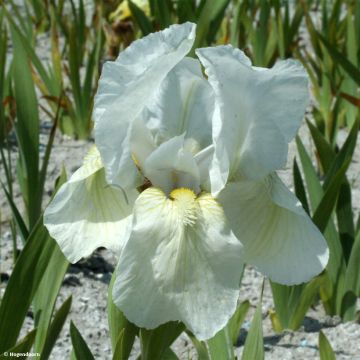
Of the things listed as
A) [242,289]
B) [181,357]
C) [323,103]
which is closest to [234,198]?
[181,357]

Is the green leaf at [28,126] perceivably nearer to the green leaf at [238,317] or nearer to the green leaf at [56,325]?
the green leaf at [238,317]

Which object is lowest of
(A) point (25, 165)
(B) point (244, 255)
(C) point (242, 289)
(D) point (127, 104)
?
(C) point (242, 289)

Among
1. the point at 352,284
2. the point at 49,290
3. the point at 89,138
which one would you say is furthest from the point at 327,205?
the point at 89,138

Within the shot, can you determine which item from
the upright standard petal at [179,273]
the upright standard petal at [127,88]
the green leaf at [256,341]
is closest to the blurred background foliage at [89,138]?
the green leaf at [256,341]

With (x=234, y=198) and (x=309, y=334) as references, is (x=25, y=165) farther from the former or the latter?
(x=234, y=198)

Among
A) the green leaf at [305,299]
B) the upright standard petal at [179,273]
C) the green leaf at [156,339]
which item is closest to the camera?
the upright standard petal at [179,273]
